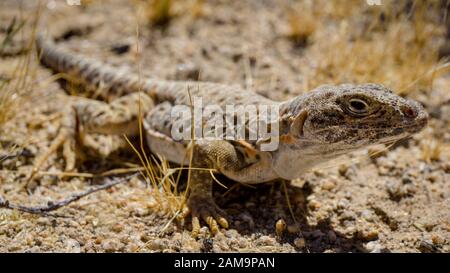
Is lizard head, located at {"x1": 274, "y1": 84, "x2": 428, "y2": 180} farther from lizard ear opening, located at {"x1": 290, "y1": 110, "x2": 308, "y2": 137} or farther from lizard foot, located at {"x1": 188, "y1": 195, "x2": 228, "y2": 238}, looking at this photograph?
lizard foot, located at {"x1": 188, "y1": 195, "x2": 228, "y2": 238}

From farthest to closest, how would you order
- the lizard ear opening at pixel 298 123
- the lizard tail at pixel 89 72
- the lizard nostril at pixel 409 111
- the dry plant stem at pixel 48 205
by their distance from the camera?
1. the lizard tail at pixel 89 72
2. the dry plant stem at pixel 48 205
3. the lizard ear opening at pixel 298 123
4. the lizard nostril at pixel 409 111

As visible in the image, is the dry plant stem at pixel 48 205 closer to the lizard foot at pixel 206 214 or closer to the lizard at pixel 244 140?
the lizard at pixel 244 140

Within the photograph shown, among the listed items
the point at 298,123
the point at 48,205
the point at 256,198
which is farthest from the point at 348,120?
the point at 48,205

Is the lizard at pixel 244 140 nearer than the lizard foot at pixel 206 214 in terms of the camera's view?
Yes

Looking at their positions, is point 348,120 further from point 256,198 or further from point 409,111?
point 256,198

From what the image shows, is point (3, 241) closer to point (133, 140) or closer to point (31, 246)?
point (31, 246)

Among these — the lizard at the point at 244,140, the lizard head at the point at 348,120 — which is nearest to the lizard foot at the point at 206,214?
the lizard at the point at 244,140

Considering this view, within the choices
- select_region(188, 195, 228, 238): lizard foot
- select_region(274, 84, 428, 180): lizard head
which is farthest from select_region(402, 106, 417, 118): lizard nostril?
select_region(188, 195, 228, 238): lizard foot

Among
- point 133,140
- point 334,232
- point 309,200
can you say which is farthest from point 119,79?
point 334,232
